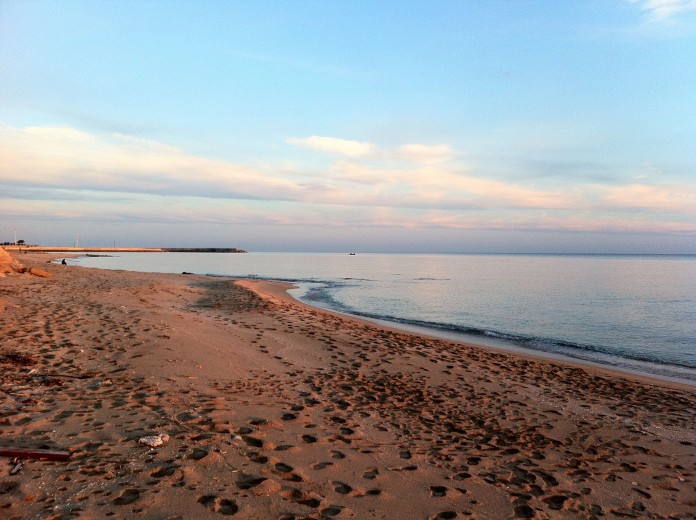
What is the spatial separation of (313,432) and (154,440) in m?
2.13

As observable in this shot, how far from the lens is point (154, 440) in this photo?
16.7 ft

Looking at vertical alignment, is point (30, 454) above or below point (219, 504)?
above

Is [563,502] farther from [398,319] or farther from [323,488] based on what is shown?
[398,319]

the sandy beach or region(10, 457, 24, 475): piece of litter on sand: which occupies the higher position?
region(10, 457, 24, 475): piece of litter on sand

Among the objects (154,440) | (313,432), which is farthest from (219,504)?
(313,432)

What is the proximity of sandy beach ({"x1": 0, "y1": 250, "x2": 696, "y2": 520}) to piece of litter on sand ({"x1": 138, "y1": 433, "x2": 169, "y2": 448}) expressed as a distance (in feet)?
0.19

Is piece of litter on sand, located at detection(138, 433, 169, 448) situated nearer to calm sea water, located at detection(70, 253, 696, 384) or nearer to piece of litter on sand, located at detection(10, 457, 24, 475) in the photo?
piece of litter on sand, located at detection(10, 457, 24, 475)

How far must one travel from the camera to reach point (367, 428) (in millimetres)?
6504

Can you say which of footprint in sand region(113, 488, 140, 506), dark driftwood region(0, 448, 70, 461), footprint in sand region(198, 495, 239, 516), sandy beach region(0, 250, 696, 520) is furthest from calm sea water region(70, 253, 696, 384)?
dark driftwood region(0, 448, 70, 461)

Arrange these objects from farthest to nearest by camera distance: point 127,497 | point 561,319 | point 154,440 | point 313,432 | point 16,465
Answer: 1. point 561,319
2. point 313,432
3. point 154,440
4. point 16,465
5. point 127,497

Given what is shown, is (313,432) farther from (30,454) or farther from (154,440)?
(30,454)

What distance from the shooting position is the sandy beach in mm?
4270

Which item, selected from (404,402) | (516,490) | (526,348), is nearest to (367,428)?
(404,402)

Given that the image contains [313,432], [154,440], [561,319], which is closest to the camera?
[154,440]
